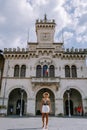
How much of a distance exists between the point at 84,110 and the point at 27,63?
45.7ft

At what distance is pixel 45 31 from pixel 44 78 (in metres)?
11.3

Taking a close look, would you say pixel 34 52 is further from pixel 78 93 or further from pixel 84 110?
pixel 84 110

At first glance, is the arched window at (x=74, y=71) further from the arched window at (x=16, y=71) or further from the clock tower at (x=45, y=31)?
the arched window at (x=16, y=71)

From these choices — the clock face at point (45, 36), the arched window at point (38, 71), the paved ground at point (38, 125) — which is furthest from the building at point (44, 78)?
the paved ground at point (38, 125)

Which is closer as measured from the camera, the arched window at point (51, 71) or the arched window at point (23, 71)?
the arched window at point (51, 71)

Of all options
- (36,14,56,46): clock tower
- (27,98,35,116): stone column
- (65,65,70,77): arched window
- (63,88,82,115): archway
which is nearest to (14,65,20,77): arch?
(27,98,35,116): stone column

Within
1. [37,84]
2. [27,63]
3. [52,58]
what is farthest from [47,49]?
[37,84]

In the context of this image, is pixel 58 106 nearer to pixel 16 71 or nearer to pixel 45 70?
pixel 45 70

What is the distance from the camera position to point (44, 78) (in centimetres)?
3080

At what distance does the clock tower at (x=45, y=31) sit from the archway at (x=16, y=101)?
11297 millimetres

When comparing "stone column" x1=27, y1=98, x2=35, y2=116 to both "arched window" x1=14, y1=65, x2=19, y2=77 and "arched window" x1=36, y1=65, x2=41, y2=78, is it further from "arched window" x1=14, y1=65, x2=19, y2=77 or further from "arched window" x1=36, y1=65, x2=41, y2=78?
"arched window" x1=14, y1=65, x2=19, y2=77

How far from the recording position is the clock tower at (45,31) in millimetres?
35062

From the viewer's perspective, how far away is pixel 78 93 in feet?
107

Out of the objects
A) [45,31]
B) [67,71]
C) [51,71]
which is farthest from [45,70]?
[45,31]
